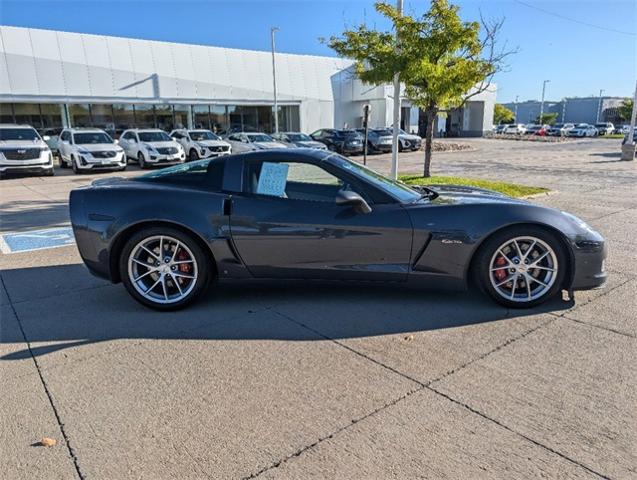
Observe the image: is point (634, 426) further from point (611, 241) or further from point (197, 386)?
point (611, 241)

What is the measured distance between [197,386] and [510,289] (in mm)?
2644

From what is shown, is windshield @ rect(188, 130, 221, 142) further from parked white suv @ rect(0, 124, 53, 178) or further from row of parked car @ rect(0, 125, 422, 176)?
parked white suv @ rect(0, 124, 53, 178)

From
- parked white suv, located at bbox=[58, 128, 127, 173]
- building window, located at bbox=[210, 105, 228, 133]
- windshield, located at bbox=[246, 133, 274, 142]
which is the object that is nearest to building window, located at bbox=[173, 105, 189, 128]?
building window, located at bbox=[210, 105, 228, 133]

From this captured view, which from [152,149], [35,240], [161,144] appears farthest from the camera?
[161,144]

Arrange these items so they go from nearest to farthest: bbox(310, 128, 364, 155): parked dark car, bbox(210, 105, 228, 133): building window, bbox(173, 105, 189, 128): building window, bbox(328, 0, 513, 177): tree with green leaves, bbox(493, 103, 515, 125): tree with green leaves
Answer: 1. bbox(328, 0, 513, 177): tree with green leaves
2. bbox(310, 128, 364, 155): parked dark car
3. bbox(173, 105, 189, 128): building window
4. bbox(210, 105, 228, 133): building window
5. bbox(493, 103, 515, 125): tree with green leaves

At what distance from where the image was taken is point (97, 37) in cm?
2580

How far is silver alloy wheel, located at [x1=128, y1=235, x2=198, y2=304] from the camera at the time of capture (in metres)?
3.97

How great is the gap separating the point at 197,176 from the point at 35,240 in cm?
402

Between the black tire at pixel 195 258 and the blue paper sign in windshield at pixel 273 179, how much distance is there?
2.42ft

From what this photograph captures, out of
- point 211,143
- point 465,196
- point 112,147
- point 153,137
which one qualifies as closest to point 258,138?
point 211,143

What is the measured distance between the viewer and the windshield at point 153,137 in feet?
62.7

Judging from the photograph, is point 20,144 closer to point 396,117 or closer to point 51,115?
point 51,115

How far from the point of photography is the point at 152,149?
18219mm

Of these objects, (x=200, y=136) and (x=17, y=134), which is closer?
(x=17, y=134)
